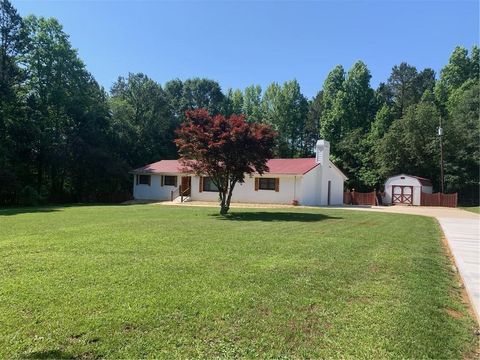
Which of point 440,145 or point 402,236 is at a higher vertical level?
point 440,145

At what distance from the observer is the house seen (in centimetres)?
2767

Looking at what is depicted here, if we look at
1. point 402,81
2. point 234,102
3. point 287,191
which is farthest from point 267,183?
point 402,81

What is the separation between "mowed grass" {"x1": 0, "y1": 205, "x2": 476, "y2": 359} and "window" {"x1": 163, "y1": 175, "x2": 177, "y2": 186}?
2345 centimetres

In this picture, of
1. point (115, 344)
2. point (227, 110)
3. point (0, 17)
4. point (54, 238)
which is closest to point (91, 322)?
point (115, 344)

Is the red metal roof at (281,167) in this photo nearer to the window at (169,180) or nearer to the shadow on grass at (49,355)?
the window at (169,180)

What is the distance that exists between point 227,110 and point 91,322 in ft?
173

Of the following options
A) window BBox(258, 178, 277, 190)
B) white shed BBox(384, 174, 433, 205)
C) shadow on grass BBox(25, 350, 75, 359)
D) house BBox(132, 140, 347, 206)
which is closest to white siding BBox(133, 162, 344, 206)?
house BBox(132, 140, 347, 206)

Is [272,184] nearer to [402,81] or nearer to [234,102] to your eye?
[234,102]

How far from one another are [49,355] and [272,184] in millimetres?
25180

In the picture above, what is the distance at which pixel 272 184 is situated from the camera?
28172mm

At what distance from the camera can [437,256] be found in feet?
27.9

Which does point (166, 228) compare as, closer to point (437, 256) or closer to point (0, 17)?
point (437, 256)

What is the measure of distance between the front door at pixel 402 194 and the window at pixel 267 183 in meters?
13.0

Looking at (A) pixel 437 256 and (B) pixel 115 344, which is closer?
(B) pixel 115 344
